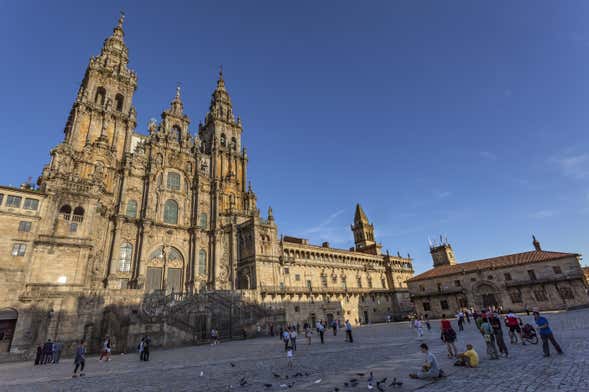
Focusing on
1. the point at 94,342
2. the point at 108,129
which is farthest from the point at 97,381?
the point at 108,129

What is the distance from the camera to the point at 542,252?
Answer: 4325 cm

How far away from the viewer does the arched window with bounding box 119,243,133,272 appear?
3434 cm

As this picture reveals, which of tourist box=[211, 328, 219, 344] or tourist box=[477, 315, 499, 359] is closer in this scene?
tourist box=[477, 315, 499, 359]

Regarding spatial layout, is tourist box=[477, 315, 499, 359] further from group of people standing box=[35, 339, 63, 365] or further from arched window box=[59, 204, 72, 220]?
arched window box=[59, 204, 72, 220]

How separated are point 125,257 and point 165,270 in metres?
4.84

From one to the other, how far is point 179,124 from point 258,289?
29957mm

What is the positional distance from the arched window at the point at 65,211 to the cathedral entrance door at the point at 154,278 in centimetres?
1100

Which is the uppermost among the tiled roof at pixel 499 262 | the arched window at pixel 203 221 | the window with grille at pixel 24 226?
the arched window at pixel 203 221

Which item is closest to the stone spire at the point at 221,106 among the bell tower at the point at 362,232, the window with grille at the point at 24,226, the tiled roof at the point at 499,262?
the window with grille at the point at 24,226

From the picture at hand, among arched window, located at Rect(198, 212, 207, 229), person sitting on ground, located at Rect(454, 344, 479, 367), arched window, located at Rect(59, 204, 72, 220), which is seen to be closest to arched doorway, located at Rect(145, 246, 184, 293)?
arched window, located at Rect(198, 212, 207, 229)

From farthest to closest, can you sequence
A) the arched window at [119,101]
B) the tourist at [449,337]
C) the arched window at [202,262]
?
the arched window at [119,101] < the arched window at [202,262] < the tourist at [449,337]

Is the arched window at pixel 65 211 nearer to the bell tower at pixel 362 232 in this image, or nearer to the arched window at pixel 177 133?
the arched window at pixel 177 133

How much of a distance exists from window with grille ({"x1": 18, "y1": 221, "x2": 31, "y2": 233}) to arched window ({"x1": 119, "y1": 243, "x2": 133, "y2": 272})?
33.1 feet

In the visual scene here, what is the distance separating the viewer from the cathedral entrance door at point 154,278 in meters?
35.3
